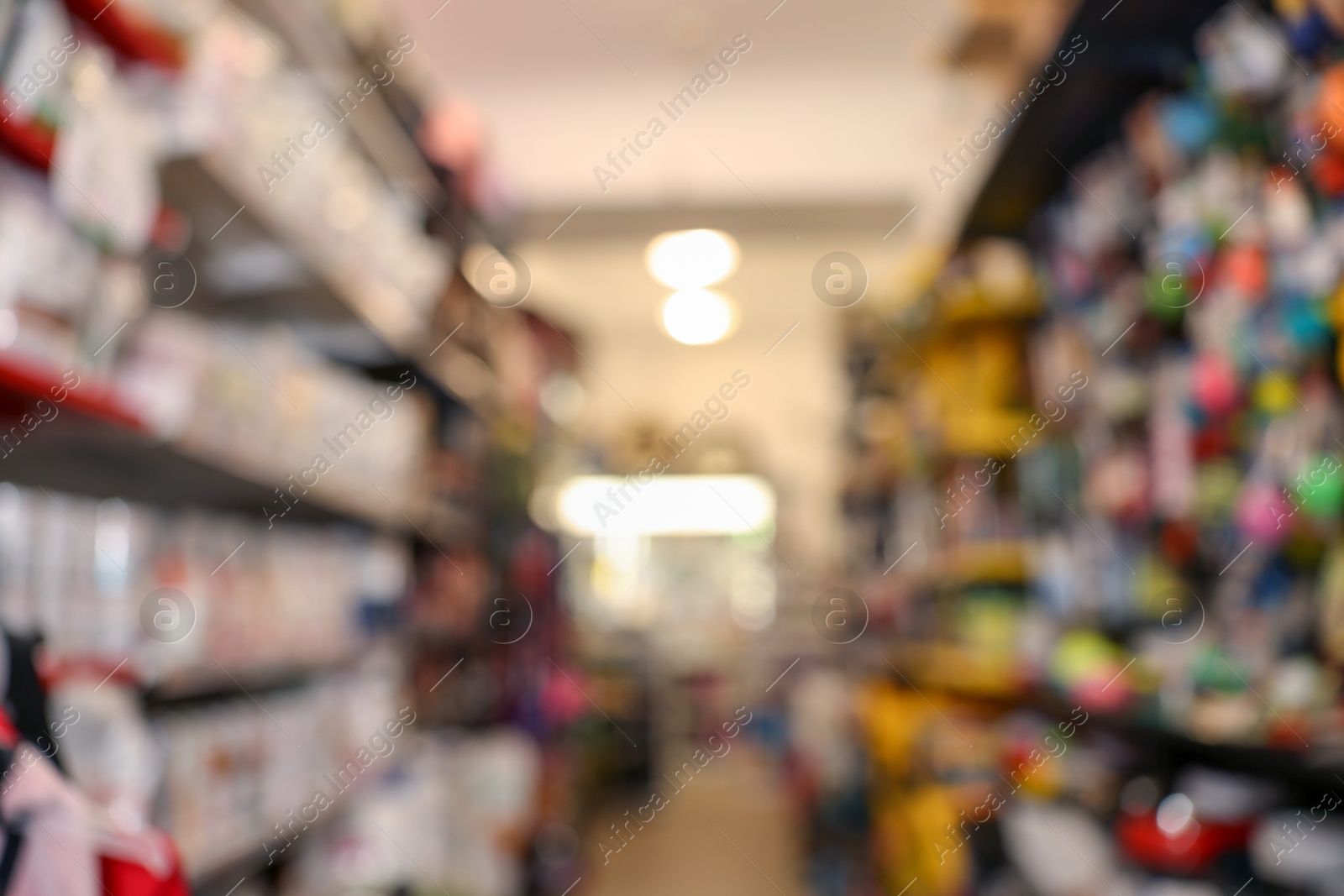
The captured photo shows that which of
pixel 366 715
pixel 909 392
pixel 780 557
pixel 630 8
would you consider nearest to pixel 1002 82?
pixel 909 392

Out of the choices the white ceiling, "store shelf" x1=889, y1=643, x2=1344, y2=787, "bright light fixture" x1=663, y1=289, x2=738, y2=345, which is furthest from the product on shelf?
"bright light fixture" x1=663, y1=289, x2=738, y2=345

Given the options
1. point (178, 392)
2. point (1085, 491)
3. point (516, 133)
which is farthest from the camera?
point (516, 133)

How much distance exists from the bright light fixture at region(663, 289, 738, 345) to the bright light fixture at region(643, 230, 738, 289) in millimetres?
395

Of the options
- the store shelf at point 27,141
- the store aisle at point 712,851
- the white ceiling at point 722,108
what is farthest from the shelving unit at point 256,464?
the store aisle at point 712,851

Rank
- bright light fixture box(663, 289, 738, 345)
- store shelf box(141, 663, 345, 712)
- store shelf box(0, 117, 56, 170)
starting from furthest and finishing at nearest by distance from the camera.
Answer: bright light fixture box(663, 289, 738, 345), store shelf box(141, 663, 345, 712), store shelf box(0, 117, 56, 170)

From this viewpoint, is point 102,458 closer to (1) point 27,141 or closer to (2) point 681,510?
(1) point 27,141

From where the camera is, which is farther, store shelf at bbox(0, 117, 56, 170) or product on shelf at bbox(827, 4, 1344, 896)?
product on shelf at bbox(827, 4, 1344, 896)

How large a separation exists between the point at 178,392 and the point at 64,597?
320mm

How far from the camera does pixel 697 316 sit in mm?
8500

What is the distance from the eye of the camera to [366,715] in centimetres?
255

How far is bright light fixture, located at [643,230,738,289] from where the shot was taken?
21.2 ft

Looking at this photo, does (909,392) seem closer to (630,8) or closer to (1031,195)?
(1031,195)

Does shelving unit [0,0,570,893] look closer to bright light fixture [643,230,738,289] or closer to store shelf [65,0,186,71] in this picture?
store shelf [65,0,186,71]

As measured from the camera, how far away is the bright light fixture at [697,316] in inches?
315
